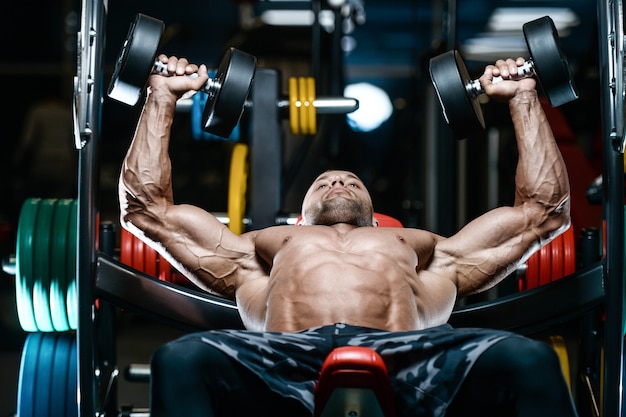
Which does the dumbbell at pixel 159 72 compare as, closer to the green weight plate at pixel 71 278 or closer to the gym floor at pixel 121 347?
the green weight plate at pixel 71 278

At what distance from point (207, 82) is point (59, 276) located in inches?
29.7

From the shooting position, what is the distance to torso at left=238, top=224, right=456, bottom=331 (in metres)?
1.94

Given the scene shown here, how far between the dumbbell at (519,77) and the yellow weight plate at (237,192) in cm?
92

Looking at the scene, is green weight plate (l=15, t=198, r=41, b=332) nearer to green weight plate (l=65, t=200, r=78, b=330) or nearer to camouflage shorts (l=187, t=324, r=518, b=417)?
green weight plate (l=65, t=200, r=78, b=330)

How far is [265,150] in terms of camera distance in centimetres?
288

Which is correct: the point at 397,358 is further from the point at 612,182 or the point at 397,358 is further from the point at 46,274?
the point at 46,274

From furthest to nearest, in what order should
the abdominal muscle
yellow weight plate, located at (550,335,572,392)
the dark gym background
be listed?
the dark gym background → yellow weight plate, located at (550,335,572,392) → the abdominal muscle

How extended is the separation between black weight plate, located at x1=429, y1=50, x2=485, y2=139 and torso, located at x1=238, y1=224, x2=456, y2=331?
35 centimetres

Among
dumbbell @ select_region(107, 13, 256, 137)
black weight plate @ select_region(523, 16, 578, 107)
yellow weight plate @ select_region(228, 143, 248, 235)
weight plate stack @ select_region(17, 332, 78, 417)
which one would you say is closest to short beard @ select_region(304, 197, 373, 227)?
dumbbell @ select_region(107, 13, 256, 137)

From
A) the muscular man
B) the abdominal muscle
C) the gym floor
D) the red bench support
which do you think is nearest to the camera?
the red bench support

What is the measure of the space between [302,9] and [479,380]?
6.83m

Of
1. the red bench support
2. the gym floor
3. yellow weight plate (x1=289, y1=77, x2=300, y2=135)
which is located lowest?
the gym floor

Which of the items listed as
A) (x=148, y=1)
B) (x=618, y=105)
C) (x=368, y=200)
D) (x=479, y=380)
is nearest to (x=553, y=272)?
(x=368, y=200)

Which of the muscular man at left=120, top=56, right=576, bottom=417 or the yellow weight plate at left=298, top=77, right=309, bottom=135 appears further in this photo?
the yellow weight plate at left=298, top=77, right=309, bottom=135
